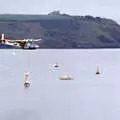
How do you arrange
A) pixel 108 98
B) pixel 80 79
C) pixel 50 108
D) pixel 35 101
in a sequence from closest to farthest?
pixel 50 108 < pixel 35 101 < pixel 108 98 < pixel 80 79

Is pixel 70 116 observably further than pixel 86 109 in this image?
No

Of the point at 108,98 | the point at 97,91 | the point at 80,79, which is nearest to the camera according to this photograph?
the point at 108,98

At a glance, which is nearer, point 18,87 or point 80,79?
point 18,87

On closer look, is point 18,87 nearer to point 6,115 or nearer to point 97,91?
point 97,91

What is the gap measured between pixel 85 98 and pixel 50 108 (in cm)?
971

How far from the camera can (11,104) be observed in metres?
42.1

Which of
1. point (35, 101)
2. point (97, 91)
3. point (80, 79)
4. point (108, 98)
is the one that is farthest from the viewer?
point (80, 79)

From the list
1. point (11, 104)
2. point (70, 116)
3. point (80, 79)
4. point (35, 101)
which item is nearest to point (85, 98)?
point (35, 101)

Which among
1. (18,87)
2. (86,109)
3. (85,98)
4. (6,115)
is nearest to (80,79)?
(18,87)

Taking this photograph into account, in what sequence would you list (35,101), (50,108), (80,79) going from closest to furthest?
(50,108) → (35,101) → (80,79)

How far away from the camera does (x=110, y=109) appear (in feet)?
130

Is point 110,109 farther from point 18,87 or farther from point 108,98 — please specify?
point 18,87

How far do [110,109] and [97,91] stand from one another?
15.1m

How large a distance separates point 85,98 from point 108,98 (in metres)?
2.08
